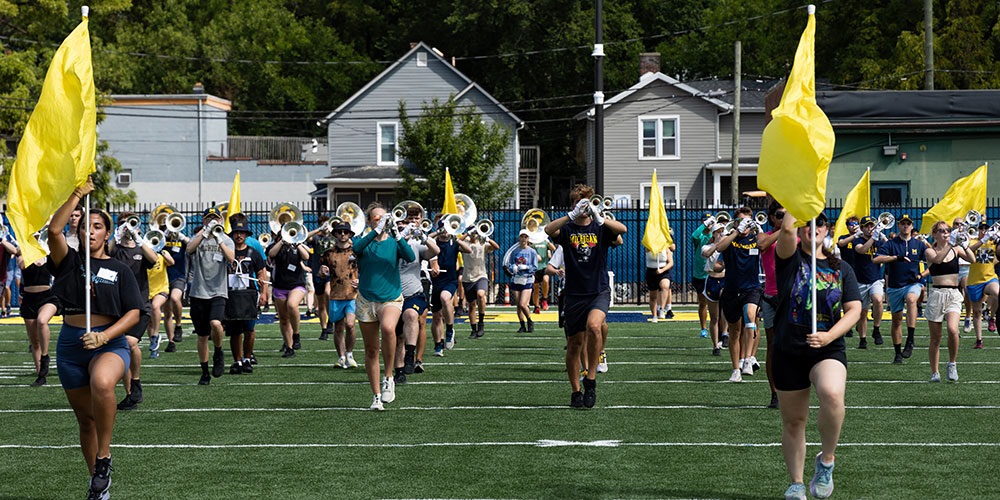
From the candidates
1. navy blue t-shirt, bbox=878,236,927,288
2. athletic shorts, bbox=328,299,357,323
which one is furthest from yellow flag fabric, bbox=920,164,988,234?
athletic shorts, bbox=328,299,357,323

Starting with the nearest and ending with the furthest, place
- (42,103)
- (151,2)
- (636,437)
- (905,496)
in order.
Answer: (905,496)
(42,103)
(636,437)
(151,2)

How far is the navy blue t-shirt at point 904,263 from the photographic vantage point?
15641 millimetres

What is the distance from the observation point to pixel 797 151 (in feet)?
24.0

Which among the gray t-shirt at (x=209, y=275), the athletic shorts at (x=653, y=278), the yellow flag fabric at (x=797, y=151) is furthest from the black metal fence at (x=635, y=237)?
the yellow flag fabric at (x=797, y=151)

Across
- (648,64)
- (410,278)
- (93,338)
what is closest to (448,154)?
(648,64)

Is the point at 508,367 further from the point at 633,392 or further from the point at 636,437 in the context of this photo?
the point at 636,437

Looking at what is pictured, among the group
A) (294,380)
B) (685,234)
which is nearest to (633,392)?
(294,380)

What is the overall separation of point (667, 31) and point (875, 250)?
45293 millimetres

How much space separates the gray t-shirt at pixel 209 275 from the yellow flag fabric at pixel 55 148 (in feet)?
17.8

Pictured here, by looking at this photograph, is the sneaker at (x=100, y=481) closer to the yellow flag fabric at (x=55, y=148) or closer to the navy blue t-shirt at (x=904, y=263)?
the yellow flag fabric at (x=55, y=148)

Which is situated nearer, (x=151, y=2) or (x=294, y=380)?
(x=294, y=380)

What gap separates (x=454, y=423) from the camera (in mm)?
10320

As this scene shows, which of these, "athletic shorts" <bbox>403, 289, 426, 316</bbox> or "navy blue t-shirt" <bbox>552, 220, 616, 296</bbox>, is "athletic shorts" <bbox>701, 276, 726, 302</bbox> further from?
"navy blue t-shirt" <bbox>552, 220, 616, 296</bbox>

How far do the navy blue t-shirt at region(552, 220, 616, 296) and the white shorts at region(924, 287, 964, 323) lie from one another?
13.2 ft
